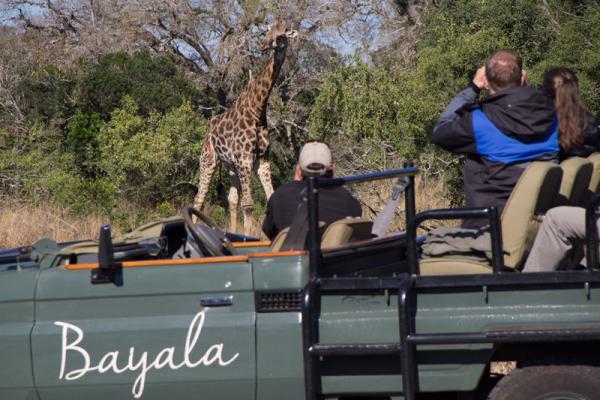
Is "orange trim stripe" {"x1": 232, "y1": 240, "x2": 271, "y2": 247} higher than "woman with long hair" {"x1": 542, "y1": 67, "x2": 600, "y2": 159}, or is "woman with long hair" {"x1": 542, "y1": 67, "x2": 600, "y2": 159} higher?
"woman with long hair" {"x1": 542, "y1": 67, "x2": 600, "y2": 159}

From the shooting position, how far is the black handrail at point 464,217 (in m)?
4.32

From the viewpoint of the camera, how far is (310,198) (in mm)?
4340

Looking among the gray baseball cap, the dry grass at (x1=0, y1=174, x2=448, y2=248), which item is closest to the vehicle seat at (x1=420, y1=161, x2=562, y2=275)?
the gray baseball cap

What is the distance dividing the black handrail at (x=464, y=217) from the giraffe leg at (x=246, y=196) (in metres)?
8.55

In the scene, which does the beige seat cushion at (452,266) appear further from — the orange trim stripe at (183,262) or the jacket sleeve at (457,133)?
the orange trim stripe at (183,262)

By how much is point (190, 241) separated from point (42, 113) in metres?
→ 11.8

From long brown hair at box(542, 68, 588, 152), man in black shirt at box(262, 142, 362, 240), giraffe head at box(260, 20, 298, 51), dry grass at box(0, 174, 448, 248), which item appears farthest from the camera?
giraffe head at box(260, 20, 298, 51)

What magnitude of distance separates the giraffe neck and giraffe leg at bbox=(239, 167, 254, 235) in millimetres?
787

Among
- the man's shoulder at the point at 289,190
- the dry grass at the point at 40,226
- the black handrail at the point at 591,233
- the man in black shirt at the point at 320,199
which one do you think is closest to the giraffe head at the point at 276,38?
the dry grass at the point at 40,226

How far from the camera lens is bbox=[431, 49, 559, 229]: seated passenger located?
494 centimetres

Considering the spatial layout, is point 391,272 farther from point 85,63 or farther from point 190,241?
point 85,63

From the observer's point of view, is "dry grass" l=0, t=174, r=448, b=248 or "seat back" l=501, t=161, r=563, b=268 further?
"dry grass" l=0, t=174, r=448, b=248

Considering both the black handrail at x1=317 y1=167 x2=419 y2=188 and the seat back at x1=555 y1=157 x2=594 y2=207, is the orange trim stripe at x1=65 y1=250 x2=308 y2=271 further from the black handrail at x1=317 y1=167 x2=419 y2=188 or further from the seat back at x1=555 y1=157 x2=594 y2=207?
the seat back at x1=555 y1=157 x2=594 y2=207

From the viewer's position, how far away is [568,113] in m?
5.15
